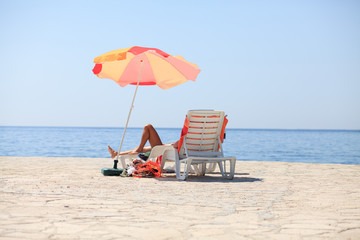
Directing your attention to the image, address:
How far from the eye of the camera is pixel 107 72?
8203 millimetres

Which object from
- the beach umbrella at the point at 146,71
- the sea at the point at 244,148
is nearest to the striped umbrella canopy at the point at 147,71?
the beach umbrella at the point at 146,71

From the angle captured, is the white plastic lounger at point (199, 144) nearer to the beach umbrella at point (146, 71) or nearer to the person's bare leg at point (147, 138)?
the person's bare leg at point (147, 138)

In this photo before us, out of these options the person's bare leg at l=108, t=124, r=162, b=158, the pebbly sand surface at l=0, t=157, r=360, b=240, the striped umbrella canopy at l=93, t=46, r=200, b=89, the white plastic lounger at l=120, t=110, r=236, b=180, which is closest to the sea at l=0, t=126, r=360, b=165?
the striped umbrella canopy at l=93, t=46, r=200, b=89

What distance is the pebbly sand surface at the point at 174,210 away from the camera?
10.2 ft

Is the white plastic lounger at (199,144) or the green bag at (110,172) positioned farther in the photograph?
the green bag at (110,172)

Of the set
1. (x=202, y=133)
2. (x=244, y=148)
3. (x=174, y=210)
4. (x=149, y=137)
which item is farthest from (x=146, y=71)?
(x=244, y=148)

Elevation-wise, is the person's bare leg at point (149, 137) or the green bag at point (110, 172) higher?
the person's bare leg at point (149, 137)

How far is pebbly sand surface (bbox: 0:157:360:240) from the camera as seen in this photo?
3094mm

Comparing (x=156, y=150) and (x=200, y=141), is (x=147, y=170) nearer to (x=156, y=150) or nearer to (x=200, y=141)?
(x=156, y=150)

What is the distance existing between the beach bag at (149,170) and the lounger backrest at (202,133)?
1.58ft

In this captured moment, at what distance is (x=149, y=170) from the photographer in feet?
23.5

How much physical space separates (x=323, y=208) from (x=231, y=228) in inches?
52.9

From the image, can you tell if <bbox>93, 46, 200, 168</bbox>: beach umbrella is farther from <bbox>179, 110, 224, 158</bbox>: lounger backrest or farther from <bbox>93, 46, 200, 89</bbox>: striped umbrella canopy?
<bbox>179, 110, 224, 158</bbox>: lounger backrest

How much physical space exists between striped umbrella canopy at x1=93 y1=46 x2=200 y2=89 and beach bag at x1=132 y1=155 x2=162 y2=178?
4.81 feet
